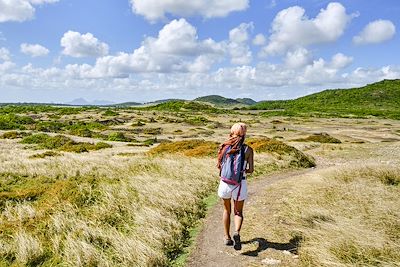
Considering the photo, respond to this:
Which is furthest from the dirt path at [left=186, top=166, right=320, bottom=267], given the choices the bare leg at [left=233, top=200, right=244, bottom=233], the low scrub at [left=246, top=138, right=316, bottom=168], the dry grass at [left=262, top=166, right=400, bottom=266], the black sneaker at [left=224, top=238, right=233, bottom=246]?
the low scrub at [left=246, top=138, right=316, bottom=168]

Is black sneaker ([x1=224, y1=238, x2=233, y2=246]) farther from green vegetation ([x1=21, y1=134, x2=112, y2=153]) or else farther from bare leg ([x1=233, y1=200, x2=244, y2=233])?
green vegetation ([x1=21, y1=134, x2=112, y2=153])

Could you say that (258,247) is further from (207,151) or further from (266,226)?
(207,151)

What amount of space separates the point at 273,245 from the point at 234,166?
7.08 ft

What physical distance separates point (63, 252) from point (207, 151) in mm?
17757

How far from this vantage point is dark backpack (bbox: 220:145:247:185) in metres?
8.24

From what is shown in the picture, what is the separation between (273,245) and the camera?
8844 millimetres

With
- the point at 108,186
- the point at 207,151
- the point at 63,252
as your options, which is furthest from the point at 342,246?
the point at 207,151

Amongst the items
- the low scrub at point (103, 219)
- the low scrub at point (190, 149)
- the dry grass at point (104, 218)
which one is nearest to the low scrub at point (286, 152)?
the low scrub at point (190, 149)

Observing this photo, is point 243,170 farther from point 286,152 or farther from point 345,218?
point 286,152

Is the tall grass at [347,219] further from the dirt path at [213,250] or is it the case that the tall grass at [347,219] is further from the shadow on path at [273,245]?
the dirt path at [213,250]

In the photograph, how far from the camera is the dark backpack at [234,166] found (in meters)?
8.24

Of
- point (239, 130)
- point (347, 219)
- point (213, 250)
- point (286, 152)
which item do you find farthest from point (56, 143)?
point (239, 130)

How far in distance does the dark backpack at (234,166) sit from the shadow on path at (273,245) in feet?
5.12

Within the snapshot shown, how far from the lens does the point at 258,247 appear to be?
342 inches
